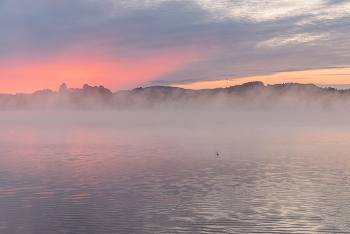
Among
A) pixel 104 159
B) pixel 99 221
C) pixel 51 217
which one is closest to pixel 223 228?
pixel 99 221

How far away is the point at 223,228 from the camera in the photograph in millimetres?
21500

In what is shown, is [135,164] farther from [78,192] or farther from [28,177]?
[78,192]

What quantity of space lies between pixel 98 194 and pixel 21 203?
19.2ft

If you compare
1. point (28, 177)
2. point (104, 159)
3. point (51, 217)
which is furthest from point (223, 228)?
point (104, 159)

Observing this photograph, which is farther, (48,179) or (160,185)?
(48,179)

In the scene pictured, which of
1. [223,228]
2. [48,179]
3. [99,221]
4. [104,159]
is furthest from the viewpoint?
[104,159]

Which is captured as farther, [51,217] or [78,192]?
[78,192]

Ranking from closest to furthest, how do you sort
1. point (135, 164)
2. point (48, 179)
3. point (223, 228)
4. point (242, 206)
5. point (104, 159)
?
point (223, 228) < point (242, 206) < point (48, 179) < point (135, 164) < point (104, 159)

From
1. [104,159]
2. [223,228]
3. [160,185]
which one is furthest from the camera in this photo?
[104,159]

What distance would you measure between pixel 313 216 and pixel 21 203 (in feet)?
67.6

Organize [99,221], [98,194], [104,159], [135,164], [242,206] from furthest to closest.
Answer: [104,159]
[135,164]
[98,194]
[242,206]
[99,221]

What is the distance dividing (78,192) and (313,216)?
18562 millimetres

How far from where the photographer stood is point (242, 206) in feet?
85.9

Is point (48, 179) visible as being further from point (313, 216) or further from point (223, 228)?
point (313, 216)
